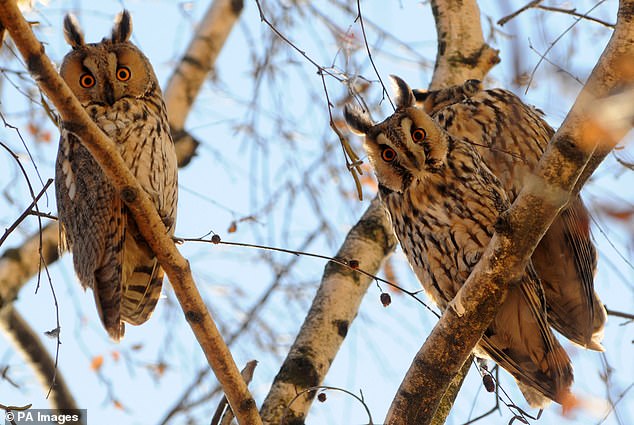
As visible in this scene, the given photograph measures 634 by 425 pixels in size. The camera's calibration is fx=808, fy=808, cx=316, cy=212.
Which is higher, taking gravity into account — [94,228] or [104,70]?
[104,70]

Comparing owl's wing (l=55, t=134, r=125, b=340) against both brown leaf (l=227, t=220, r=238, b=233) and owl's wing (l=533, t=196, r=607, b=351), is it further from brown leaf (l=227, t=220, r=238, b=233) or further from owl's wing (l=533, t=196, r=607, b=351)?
owl's wing (l=533, t=196, r=607, b=351)

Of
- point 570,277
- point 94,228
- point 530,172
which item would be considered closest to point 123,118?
point 94,228

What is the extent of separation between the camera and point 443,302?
2656mm

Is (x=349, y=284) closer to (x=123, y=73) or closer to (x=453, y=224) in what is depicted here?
(x=453, y=224)

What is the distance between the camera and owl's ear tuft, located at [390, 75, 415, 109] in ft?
9.45

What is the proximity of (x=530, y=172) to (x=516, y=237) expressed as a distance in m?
0.93

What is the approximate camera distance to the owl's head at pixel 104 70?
2.80 metres

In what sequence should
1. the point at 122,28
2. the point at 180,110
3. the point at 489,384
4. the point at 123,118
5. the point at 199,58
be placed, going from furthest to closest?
1. the point at 199,58
2. the point at 180,110
3. the point at 122,28
4. the point at 123,118
5. the point at 489,384

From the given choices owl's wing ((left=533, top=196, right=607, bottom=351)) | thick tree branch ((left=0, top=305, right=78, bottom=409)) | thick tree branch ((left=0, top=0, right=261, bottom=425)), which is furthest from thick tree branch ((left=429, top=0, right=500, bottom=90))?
thick tree branch ((left=0, top=305, right=78, bottom=409))

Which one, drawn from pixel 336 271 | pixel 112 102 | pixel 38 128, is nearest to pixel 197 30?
pixel 38 128

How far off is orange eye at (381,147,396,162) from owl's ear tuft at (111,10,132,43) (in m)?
1.11

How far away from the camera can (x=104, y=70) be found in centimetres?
281

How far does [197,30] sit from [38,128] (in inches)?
40.7

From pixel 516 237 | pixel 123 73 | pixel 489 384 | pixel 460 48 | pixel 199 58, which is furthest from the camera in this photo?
pixel 199 58
